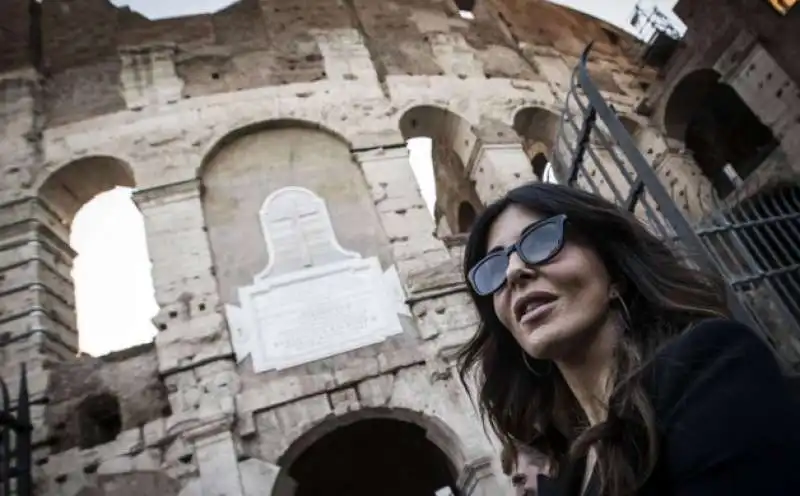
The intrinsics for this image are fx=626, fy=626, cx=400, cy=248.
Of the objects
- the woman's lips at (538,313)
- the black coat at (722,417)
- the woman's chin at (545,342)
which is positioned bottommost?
the black coat at (722,417)

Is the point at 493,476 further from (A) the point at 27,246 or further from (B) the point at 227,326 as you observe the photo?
(A) the point at 27,246

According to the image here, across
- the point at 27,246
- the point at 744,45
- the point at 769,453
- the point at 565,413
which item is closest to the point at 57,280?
the point at 27,246

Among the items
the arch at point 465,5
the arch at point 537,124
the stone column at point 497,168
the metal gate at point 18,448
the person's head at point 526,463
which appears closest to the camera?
the person's head at point 526,463

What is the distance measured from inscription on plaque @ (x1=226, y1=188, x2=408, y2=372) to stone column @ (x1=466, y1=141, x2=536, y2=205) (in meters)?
2.18

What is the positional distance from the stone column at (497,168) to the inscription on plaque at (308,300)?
218 cm

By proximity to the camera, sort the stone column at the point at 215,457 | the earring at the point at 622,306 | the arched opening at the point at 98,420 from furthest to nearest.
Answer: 1. the arched opening at the point at 98,420
2. the stone column at the point at 215,457
3. the earring at the point at 622,306

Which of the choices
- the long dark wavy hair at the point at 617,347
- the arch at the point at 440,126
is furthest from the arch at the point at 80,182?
the long dark wavy hair at the point at 617,347

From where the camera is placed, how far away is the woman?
0.90m

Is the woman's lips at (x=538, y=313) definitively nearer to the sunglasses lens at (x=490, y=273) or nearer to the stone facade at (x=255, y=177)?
the sunglasses lens at (x=490, y=273)

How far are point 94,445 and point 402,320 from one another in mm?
3240

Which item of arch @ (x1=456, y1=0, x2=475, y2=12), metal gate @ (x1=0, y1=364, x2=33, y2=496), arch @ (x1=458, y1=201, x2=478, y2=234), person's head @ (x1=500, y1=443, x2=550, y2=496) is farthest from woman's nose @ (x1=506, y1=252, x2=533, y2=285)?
arch @ (x1=456, y1=0, x2=475, y2=12)

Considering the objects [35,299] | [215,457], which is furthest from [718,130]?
[35,299]

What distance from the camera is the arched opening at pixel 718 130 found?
33.9 feet

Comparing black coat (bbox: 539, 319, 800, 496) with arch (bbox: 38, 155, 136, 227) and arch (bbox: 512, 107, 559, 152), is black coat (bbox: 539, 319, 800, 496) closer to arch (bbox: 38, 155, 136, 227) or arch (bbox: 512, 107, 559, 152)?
arch (bbox: 38, 155, 136, 227)
